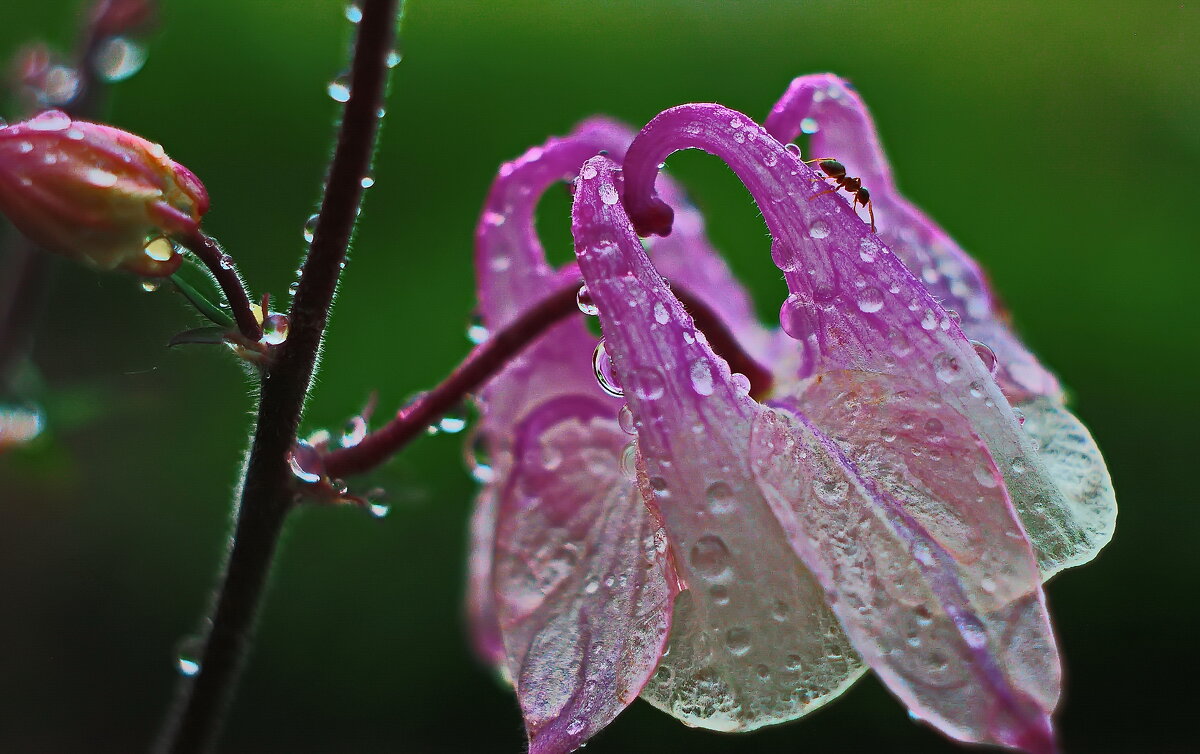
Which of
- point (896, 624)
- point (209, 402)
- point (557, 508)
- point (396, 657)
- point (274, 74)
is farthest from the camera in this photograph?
point (274, 74)

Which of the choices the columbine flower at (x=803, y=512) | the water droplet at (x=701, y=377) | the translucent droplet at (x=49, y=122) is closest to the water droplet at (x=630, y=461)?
the columbine flower at (x=803, y=512)

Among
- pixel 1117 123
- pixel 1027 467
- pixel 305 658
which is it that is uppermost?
pixel 1027 467

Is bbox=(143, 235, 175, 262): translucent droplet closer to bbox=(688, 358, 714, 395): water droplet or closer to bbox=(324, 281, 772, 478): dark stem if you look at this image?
bbox=(324, 281, 772, 478): dark stem

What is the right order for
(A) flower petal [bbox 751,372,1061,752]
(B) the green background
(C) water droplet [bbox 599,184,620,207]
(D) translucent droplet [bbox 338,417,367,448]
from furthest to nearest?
(B) the green background
(D) translucent droplet [bbox 338,417,367,448]
(C) water droplet [bbox 599,184,620,207]
(A) flower petal [bbox 751,372,1061,752]

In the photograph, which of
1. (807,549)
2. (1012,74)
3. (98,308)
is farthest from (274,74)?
(807,549)

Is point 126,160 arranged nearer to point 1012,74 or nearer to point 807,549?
point 807,549

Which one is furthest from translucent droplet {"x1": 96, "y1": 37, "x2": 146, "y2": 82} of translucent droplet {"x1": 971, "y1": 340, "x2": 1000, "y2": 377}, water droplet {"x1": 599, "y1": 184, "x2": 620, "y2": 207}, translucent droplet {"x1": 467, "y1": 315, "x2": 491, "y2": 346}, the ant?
translucent droplet {"x1": 971, "y1": 340, "x2": 1000, "y2": 377}

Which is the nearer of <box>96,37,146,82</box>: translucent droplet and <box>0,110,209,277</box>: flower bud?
<box>0,110,209,277</box>: flower bud

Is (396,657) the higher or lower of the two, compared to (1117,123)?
lower
